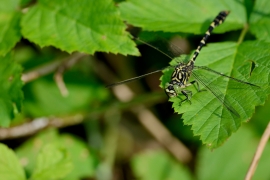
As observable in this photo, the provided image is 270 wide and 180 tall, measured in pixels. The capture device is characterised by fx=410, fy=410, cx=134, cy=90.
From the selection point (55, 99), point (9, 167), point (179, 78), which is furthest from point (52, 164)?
point (55, 99)

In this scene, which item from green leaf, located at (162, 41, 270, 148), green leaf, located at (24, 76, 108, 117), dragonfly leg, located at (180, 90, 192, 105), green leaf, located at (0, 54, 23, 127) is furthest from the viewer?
green leaf, located at (24, 76, 108, 117)

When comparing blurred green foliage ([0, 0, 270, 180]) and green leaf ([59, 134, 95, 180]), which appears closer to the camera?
blurred green foliage ([0, 0, 270, 180])

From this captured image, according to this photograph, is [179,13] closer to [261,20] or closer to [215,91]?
[261,20]

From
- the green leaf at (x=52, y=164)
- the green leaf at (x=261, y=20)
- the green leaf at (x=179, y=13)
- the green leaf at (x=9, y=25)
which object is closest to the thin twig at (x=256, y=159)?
the green leaf at (x=261, y=20)

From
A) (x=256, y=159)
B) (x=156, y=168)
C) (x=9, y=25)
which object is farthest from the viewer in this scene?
(x=156, y=168)

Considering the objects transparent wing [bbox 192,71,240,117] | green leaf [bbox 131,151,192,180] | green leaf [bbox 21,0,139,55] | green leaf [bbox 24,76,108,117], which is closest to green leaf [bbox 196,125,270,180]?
green leaf [bbox 131,151,192,180]

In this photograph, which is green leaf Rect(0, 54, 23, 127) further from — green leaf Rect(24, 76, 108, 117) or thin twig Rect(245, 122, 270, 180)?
thin twig Rect(245, 122, 270, 180)
